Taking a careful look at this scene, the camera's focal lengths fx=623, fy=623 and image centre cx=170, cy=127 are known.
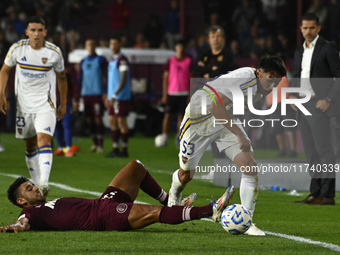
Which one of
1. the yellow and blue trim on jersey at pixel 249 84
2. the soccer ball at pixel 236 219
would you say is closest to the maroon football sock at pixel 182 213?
the soccer ball at pixel 236 219

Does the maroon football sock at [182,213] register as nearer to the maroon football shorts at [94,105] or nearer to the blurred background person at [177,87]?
the maroon football shorts at [94,105]

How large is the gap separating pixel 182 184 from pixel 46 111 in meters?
2.22

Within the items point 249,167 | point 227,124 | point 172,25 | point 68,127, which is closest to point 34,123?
point 227,124

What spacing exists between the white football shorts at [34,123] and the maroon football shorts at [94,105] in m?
5.32

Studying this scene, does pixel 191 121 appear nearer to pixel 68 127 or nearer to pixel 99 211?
pixel 99 211

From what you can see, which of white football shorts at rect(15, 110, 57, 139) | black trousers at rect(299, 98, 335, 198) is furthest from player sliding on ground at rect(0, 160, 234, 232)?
black trousers at rect(299, 98, 335, 198)

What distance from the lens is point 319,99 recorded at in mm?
7363

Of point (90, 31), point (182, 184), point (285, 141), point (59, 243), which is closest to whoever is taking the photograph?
point (59, 243)

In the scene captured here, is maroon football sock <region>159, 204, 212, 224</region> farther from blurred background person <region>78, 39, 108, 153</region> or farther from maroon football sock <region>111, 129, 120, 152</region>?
blurred background person <region>78, 39, 108, 153</region>

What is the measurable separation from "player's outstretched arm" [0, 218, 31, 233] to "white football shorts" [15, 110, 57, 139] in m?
2.34

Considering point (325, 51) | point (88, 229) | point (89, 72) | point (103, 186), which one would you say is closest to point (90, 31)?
point (89, 72)

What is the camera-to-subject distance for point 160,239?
17.0 feet

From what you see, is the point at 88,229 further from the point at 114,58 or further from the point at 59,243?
the point at 114,58

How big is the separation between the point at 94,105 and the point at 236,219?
842 cm
